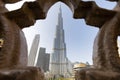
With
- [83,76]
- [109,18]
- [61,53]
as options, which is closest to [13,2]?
[109,18]

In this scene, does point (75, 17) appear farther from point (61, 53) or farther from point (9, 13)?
point (61, 53)

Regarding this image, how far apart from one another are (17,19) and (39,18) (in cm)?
22

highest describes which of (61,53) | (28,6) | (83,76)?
(61,53)

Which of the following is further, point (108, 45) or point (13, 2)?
point (13, 2)

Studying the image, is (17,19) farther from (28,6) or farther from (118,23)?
(118,23)

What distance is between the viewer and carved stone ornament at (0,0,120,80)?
124 cm

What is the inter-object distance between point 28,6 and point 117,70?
2.99 ft

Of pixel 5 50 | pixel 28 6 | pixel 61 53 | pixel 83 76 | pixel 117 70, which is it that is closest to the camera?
pixel 83 76

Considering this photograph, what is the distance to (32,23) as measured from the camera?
1.89m

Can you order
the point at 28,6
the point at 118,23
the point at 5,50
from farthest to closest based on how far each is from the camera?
the point at 28,6
the point at 118,23
the point at 5,50

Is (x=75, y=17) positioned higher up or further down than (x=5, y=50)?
higher up

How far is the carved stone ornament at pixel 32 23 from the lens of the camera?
4.06 feet

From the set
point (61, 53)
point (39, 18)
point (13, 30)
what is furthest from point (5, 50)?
point (61, 53)

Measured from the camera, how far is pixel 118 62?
144cm
